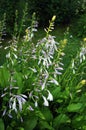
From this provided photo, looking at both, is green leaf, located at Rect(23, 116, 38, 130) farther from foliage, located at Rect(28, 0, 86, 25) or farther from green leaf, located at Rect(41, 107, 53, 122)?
foliage, located at Rect(28, 0, 86, 25)

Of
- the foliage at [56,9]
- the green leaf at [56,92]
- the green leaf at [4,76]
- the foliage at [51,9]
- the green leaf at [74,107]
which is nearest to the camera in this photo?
the green leaf at [4,76]

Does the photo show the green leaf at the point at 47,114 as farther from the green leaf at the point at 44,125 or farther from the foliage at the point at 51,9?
the foliage at the point at 51,9

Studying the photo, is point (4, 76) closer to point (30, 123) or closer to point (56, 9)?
point (30, 123)

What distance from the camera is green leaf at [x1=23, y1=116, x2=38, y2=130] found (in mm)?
3967

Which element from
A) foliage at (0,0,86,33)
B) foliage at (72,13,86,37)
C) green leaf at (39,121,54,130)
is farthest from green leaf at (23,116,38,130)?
foliage at (72,13,86,37)

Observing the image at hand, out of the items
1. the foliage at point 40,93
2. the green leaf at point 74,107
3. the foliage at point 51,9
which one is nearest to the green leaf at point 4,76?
the foliage at point 40,93

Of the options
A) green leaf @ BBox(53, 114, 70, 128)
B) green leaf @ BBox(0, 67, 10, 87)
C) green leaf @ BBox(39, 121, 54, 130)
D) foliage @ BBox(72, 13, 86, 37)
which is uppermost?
foliage @ BBox(72, 13, 86, 37)

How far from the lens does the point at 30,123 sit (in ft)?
13.1

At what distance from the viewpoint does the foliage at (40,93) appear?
3.74m

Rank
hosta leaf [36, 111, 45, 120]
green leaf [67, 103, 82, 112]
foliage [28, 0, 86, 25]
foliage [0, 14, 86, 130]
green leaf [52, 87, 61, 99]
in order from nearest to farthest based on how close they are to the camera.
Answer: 1. foliage [0, 14, 86, 130]
2. hosta leaf [36, 111, 45, 120]
3. green leaf [67, 103, 82, 112]
4. green leaf [52, 87, 61, 99]
5. foliage [28, 0, 86, 25]

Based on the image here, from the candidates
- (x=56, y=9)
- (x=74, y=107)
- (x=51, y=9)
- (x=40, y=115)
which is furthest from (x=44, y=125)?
(x=56, y=9)

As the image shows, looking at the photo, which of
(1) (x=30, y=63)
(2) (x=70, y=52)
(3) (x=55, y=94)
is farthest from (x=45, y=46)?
(2) (x=70, y=52)

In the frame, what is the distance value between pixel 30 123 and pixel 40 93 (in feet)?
1.40

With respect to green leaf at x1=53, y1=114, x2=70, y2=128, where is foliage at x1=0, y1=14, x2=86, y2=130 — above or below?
above
